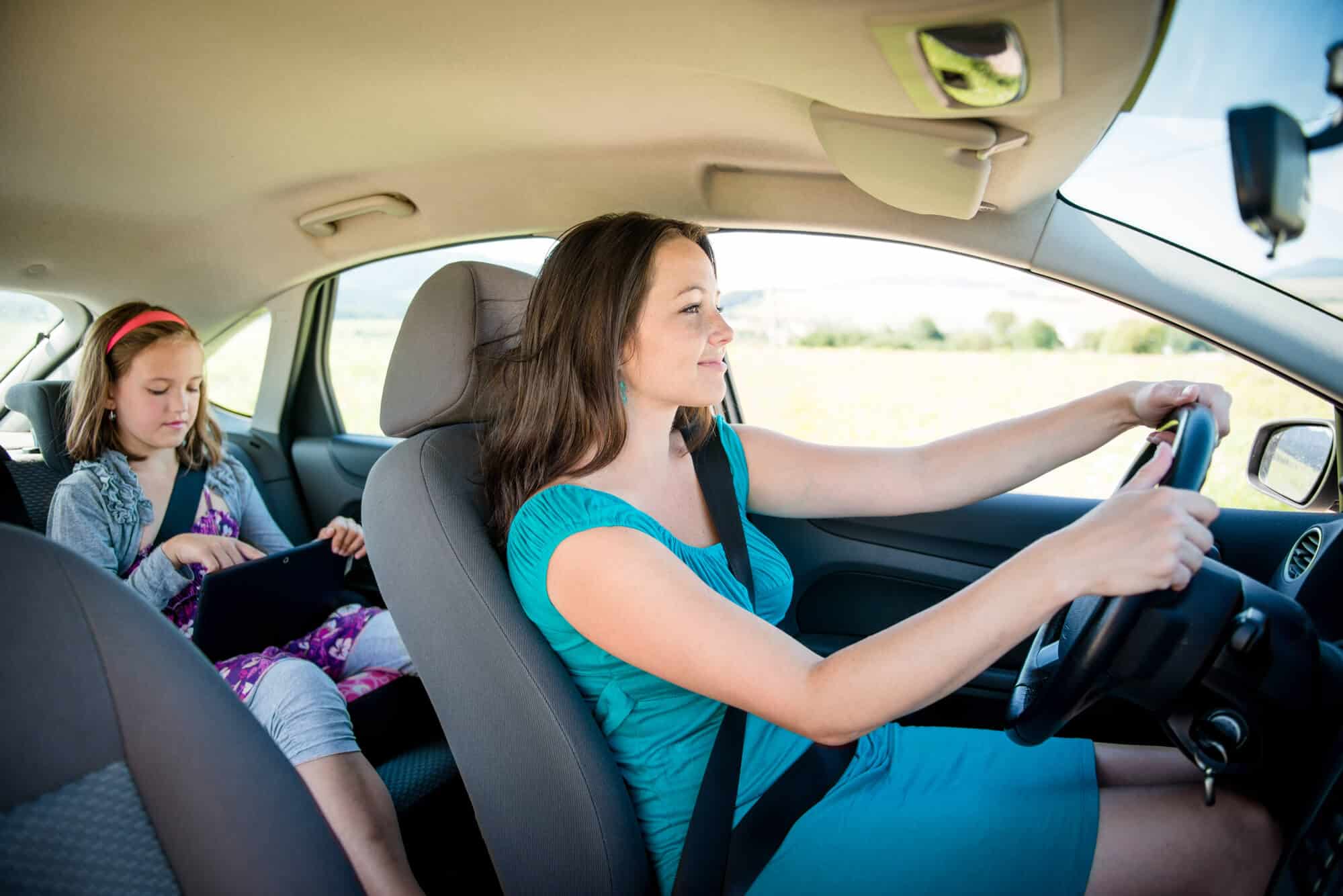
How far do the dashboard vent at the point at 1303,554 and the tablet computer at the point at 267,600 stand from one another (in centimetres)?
188

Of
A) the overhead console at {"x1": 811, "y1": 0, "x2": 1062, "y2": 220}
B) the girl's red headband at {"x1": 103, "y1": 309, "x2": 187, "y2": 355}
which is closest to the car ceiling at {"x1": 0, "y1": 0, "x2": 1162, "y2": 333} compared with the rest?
the overhead console at {"x1": 811, "y1": 0, "x2": 1062, "y2": 220}

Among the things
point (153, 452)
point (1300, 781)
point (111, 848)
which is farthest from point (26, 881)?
point (153, 452)

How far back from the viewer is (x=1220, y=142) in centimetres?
152

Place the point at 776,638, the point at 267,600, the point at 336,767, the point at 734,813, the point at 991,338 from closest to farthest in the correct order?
the point at 776,638, the point at 734,813, the point at 336,767, the point at 267,600, the point at 991,338

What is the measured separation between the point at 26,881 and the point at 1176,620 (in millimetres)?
1099

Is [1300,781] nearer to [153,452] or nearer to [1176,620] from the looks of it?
[1176,620]

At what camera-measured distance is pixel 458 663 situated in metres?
1.31

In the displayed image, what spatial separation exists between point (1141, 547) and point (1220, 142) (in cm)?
95

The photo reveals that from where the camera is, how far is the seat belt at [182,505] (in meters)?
2.28

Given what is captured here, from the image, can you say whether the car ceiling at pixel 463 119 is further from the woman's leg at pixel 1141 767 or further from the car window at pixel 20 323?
the woman's leg at pixel 1141 767

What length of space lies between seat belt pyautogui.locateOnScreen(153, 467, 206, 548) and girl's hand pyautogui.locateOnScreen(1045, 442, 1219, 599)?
2111 millimetres

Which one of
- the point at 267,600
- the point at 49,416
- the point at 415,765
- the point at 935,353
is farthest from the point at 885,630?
the point at 935,353

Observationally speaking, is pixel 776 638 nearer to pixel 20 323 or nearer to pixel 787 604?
pixel 787 604

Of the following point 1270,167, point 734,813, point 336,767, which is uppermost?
point 1270,167
